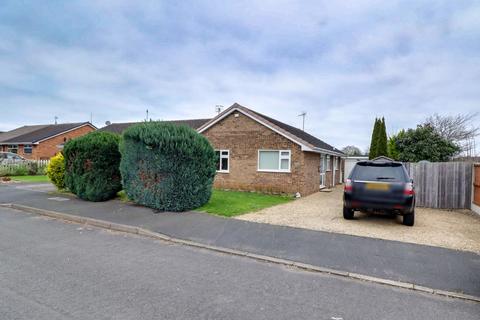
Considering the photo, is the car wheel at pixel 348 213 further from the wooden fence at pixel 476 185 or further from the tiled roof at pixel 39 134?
the tiled roof at pixel 39 134

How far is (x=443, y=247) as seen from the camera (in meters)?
5.61

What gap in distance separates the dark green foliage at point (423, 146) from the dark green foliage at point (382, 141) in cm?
115

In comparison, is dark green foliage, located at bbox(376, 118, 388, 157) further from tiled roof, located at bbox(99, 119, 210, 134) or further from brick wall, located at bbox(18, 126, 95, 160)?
brick wall, located at bbox(18, 126, 95, 160)

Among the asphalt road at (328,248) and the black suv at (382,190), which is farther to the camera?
the black suv at (382,190)

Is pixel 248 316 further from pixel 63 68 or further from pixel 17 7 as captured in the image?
pixel 63 68

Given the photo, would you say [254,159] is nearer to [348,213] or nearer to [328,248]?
[348,213]

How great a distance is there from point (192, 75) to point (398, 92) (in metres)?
12.4

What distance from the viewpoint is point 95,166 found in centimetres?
1037

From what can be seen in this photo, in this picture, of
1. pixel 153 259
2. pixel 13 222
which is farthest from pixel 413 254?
pixel 13 222

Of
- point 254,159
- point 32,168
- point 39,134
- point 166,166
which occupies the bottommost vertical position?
point 32,168

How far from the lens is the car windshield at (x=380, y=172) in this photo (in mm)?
7244

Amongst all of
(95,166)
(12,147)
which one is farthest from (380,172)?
(12,147)

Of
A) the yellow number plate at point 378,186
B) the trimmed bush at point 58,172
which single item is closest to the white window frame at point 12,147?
the trimmed bush at point 58,172

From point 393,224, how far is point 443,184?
4.90 meters
